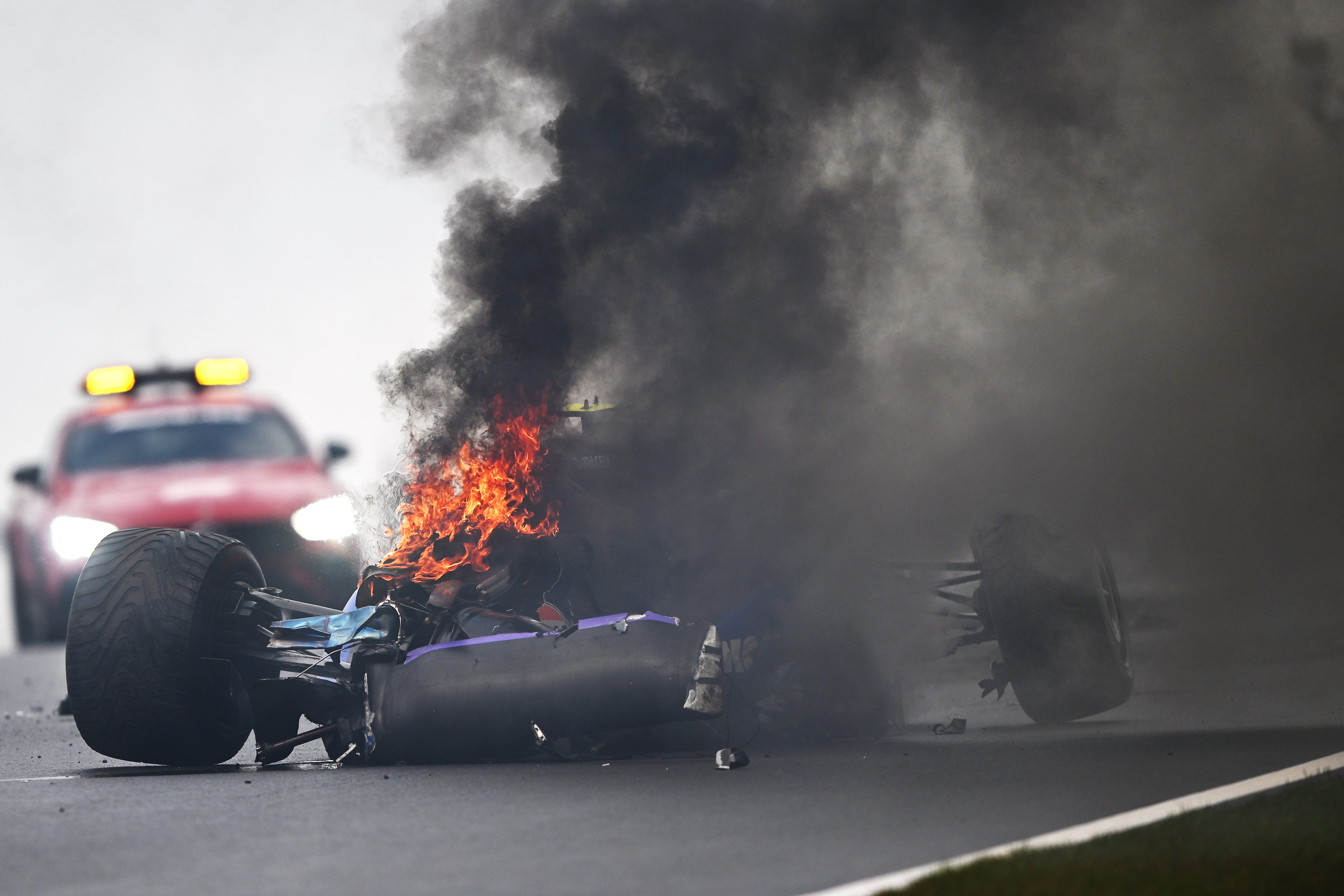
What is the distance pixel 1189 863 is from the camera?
4.71 metres

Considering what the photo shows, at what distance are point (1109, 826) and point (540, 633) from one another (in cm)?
310

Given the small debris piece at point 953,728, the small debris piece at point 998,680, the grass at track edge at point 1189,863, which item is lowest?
the grass at track edge at point 1189,863

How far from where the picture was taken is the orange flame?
835 cm

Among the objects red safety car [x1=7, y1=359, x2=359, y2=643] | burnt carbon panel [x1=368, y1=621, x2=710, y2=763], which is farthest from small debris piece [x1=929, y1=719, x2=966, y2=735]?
red safety car [x1=7, y1=359, x2=359, y2=643]

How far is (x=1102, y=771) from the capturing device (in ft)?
22.6

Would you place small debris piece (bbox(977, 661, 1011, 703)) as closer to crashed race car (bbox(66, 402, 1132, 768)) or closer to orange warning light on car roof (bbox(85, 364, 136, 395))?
crashed race car (bbox(66, 402, 1132, 768))

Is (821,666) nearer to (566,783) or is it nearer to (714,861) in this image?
(566,783)

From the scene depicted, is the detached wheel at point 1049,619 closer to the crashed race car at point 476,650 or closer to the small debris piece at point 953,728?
the crashed race car at point 476,650

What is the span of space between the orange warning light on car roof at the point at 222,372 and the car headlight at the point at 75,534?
4.20 feet

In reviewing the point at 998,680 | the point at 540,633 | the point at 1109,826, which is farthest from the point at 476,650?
the point at 1109,826

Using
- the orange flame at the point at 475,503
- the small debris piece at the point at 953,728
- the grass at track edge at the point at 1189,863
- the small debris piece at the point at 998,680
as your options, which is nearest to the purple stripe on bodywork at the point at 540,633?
the orange flame at the point at 475,503

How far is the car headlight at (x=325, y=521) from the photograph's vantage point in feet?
39.8

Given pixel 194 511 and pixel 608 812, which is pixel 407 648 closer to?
pixel 608 812

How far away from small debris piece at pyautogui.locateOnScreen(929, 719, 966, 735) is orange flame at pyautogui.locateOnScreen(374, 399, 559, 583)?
257 cm
